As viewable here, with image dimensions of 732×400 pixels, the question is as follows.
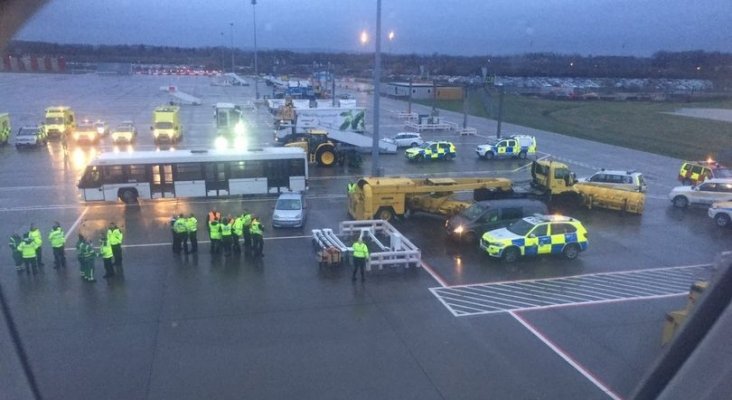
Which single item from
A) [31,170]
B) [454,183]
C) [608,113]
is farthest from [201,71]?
[454,183]

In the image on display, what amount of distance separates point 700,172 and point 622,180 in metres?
3.58

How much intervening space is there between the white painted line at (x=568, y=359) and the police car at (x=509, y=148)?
17013mm

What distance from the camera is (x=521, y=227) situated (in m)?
11.7

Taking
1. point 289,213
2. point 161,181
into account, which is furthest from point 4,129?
point 289,213

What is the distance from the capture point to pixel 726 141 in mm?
27766

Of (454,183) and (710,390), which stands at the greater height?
(710,390)

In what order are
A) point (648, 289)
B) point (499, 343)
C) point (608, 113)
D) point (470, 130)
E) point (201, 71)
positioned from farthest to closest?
point (201, 71) < point (608, 113) < point (470, 130) < point (648, 289) < point (499, 343)

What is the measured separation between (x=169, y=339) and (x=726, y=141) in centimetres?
2914

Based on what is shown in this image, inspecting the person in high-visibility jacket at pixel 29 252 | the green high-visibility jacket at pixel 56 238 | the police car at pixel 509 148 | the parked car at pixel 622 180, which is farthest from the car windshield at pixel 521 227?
the police car at pixel 509 148

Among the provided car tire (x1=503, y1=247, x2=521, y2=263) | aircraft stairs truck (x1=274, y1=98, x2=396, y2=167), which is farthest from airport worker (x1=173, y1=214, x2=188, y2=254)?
aircraft stairs truck (x1=274, y1=98, x2=396, y2=167)

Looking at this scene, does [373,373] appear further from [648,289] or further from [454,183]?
[454,183]

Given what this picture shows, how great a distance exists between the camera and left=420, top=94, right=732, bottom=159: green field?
95.0 feet

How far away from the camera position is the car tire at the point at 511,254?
1131 centimetres

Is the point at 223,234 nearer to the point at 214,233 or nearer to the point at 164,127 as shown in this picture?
the point at 214,233
